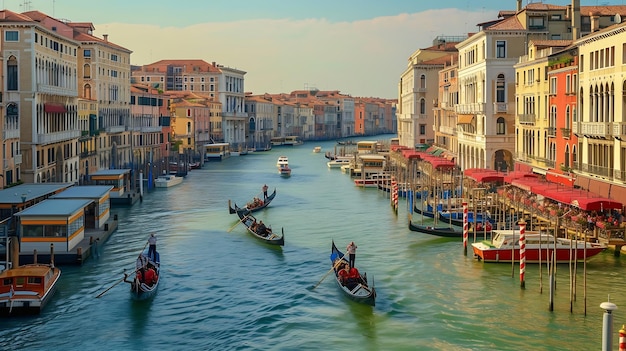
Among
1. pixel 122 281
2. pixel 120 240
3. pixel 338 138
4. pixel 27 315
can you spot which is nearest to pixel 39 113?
pixel 120 240

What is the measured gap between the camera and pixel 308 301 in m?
18.4

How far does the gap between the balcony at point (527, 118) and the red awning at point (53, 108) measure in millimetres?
18614

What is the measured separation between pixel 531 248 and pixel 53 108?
820 inches

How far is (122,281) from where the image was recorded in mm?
20031

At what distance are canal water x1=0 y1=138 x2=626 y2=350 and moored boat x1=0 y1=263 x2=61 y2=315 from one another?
240 mm

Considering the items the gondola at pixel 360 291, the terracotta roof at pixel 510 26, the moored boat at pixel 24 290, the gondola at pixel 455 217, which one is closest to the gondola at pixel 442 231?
the gondola at pixel 455 217

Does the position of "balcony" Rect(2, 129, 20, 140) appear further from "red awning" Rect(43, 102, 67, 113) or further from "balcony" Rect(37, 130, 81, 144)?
"red awning" Rect(43, 102, 67, 113)

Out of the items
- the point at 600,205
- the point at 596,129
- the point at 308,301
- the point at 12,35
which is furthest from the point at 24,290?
the point at 12,35

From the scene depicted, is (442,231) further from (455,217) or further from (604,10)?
(604,10)

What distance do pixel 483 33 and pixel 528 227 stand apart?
13356mm

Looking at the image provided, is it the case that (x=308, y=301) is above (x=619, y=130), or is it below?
below

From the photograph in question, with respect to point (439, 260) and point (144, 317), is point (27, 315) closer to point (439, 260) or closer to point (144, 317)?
point (144, 317)

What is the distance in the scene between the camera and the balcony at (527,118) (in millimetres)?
32125

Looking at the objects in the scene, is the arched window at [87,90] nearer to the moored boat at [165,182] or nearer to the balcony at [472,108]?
the moored boat at [165,182]
